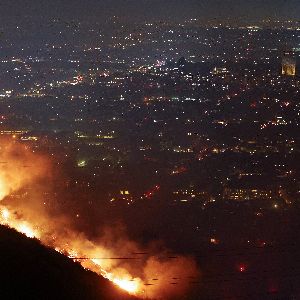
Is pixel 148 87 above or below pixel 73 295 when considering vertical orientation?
above

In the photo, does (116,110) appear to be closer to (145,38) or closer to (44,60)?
(44,60)

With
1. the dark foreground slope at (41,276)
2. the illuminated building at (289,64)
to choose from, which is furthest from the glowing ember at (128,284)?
the illuminated building at (289,64)

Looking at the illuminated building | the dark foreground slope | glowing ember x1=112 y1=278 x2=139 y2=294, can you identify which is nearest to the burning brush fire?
glowing ember x1=112 y1=278 x2=139 y2=294

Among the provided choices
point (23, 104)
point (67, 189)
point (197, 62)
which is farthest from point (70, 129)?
point (197, 62)

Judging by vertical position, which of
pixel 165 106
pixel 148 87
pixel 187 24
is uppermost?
pixel 187 24

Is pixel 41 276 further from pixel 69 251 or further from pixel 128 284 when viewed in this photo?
pixel 69 251

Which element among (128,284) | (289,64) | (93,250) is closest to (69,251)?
(93,250)

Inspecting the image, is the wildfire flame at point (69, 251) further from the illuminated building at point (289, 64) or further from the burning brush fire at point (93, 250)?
the illuminated building at point (289, 64)
